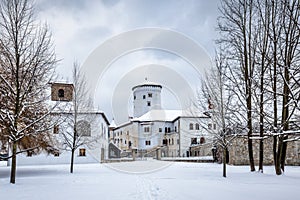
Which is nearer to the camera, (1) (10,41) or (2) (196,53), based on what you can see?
(1) (10,41)

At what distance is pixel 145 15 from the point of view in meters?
19.0

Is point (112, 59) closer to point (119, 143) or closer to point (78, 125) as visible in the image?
point (78, 125)

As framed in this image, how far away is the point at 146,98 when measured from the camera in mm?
76125

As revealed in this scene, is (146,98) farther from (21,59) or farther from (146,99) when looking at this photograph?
(21,59)

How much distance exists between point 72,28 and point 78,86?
5092mm

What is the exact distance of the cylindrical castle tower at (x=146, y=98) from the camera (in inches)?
2977

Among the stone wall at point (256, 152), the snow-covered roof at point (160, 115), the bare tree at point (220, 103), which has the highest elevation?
the snow-covered roof at point (160, 115)

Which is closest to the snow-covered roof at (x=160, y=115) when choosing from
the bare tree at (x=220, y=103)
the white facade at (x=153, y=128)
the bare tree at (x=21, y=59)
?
the white facade at (x=153, y=128)

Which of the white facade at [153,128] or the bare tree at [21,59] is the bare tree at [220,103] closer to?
the bare tree at [21,59]

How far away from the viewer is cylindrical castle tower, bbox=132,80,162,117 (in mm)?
75625

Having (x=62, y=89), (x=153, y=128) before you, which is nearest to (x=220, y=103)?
(x=62, y=89)

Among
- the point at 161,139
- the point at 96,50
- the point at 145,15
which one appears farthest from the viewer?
the point at 161,139

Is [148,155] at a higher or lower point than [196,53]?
lower

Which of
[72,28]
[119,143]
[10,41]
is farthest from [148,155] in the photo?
[10,41]
